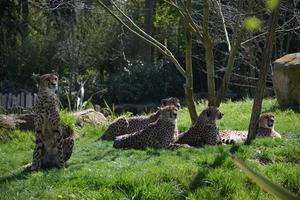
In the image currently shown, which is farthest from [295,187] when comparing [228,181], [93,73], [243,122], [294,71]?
[93,73]

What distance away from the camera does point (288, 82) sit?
13.0 meters

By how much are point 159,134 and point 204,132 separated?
2.45ft

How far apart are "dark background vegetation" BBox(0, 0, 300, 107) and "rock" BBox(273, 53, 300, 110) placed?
325 inches

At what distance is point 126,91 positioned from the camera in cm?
2403

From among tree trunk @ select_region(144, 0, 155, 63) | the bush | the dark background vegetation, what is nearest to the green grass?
the dark background vegetation

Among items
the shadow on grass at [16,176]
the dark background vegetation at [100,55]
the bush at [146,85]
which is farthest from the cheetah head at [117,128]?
the bush at [146,85]

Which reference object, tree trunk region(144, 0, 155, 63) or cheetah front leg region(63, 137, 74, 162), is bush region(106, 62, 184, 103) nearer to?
tree trunk region(144, 0, 155, 63)

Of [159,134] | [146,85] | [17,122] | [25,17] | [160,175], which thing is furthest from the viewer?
[25,17]

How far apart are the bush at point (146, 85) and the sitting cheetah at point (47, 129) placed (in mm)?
17071

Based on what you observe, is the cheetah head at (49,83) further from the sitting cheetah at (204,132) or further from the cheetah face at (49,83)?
the sitting cheetah at (204,132)

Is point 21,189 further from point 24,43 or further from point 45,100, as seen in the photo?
point 24,43

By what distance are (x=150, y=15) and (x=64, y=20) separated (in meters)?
4.42

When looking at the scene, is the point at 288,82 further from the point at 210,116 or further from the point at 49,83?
the point at 49,83

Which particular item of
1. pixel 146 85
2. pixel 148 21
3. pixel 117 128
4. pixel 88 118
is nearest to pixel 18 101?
pixel 146 85
